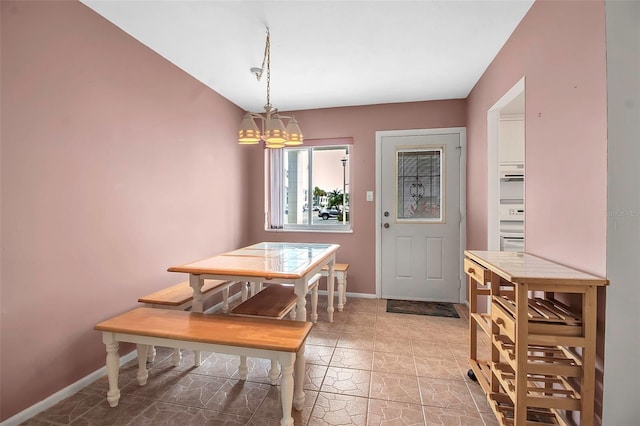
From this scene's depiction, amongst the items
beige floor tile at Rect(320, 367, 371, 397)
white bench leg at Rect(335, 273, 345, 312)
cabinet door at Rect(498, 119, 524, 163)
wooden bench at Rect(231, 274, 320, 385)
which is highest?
cabinet door at Rect(498, 119, 524, 163)

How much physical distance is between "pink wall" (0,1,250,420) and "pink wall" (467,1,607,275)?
2.82m

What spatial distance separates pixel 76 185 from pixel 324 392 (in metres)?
2.06

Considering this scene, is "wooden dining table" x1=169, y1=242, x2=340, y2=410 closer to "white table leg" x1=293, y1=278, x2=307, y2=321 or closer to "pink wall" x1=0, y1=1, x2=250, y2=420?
"white table leg" x1=293, y1=278, x2=307, y2=321

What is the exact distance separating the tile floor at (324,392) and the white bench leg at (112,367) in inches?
2.3

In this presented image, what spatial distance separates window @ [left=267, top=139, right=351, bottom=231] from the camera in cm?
382

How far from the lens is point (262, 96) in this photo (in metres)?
3.37

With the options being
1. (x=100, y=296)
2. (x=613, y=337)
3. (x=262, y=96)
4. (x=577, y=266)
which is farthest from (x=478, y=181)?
(x=100, y=296)

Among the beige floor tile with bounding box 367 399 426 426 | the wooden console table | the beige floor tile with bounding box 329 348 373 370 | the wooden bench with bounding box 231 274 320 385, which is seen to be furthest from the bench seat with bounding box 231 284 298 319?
the wooden console table

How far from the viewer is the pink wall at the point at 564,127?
1271 millimetres

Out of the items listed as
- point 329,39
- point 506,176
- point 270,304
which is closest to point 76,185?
point 270,304

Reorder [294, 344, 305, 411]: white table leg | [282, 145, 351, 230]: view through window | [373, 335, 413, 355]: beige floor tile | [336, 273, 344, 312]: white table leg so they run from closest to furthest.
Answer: [294, 344, 305, 411]: white table leg, [373, 335, 413, 355]: beige floor tile, [336, 273, 344, 312]: white table leg, [282, 145, 351, 230]: view through window

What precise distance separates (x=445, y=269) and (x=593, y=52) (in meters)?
2.63

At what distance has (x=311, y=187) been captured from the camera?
3.88 meters

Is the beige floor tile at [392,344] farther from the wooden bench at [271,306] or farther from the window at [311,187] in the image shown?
the window at [311,187]
